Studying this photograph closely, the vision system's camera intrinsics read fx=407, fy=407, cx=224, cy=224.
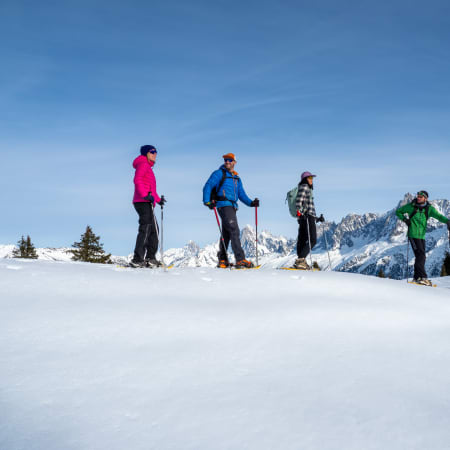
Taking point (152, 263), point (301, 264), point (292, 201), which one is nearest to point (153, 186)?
point (152, 263)

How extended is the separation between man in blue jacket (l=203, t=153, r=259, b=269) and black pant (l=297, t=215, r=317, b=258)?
1757 millimetres

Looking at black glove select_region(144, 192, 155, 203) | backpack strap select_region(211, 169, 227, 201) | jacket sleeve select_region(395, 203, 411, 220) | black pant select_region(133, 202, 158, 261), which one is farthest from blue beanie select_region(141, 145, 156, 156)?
jacket sleeve select_region(395, 203, 411, 220)

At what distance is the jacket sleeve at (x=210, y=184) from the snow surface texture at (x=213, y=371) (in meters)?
3.73

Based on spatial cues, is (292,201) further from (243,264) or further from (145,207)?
(145,207)

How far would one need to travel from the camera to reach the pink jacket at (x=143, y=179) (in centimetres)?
859

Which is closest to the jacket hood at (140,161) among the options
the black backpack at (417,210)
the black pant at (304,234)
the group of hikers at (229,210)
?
the group of hikers at (229,210)

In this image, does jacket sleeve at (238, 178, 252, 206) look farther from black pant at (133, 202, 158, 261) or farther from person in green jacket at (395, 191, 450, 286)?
person in green jacket at (395, 191, 450, 286)

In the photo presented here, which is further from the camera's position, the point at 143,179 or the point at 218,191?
the point at 218,191

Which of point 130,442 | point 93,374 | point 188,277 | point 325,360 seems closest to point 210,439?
point 130,442

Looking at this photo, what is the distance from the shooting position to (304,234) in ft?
33.8

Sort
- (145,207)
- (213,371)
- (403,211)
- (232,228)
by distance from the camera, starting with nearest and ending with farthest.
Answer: (213,371) < (145,207) < (232,228) < (403,211)

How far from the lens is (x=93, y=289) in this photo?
18.0ft

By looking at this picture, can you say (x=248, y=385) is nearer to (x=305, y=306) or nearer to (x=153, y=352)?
(x=153, y=352)

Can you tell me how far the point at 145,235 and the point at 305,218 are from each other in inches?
158
